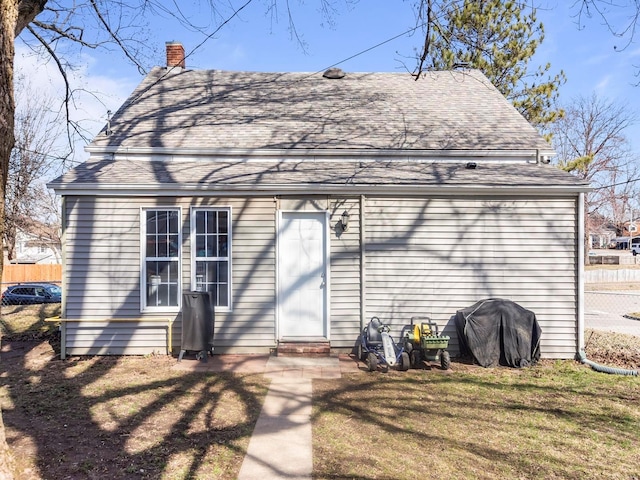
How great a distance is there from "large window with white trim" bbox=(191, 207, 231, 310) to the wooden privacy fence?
70.2ft

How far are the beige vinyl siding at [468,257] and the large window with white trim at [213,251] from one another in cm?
256

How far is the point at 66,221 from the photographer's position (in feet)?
24.8

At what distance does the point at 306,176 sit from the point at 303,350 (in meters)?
3.18

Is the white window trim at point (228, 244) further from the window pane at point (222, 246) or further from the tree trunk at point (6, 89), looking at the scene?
the tree trunk at point (6, 89)

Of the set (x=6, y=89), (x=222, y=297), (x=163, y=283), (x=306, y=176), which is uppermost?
(x=306, y=176)

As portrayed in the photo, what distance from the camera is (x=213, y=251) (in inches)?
307

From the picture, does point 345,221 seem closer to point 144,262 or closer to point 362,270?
point 362,270

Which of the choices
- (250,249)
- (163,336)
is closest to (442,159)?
(250,249)

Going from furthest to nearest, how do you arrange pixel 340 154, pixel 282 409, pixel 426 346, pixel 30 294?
pixel 30 294, pixel 340 154, pixel 426 346, pixel 282 409

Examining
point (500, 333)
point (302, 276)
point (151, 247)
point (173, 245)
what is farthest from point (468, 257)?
point (151, 247)

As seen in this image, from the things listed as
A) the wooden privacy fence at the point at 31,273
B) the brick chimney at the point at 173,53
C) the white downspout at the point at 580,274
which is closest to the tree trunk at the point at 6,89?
the white downspout at the point at 580,274

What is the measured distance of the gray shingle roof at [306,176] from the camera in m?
7.61

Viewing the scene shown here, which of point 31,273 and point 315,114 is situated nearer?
point 315,114

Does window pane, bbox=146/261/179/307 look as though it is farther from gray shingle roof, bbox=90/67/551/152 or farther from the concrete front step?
gray shingle roof, bbox=90/67/551/152
